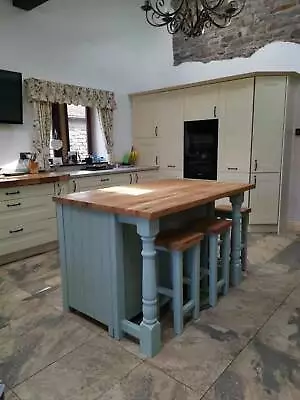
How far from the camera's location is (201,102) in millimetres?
4430

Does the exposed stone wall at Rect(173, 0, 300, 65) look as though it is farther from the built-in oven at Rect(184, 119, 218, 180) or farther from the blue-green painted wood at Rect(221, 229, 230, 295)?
the blue-green painted wood at Rect(221, 229, 230, 295)

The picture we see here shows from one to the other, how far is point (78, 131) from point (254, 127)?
2.57 metres

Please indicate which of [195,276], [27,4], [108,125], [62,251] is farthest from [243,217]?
[27,4]

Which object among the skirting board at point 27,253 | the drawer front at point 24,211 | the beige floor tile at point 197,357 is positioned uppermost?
the drawer front at point 24,211

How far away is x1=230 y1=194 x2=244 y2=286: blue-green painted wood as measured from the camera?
2.70 metres

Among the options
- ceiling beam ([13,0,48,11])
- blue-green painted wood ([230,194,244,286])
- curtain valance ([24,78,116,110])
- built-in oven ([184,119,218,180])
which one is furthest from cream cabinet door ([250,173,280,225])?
ceiling beam ([13,0,48,11])

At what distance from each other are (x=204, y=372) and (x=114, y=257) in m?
0.81

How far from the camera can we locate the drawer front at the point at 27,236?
10.4ft

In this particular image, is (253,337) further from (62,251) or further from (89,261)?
(62,251)

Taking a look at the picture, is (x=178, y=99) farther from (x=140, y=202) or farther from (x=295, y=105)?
(x=140, y=202)

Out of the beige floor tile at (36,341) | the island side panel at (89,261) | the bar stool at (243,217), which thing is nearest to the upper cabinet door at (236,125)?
the bar stool at (243,217)

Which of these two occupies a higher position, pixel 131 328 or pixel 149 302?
pixel 149 302

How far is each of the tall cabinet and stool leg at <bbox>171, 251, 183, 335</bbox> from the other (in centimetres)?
255

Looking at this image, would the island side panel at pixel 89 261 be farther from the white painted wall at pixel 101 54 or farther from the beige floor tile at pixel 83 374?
the white painted wall at pixel 101 54
